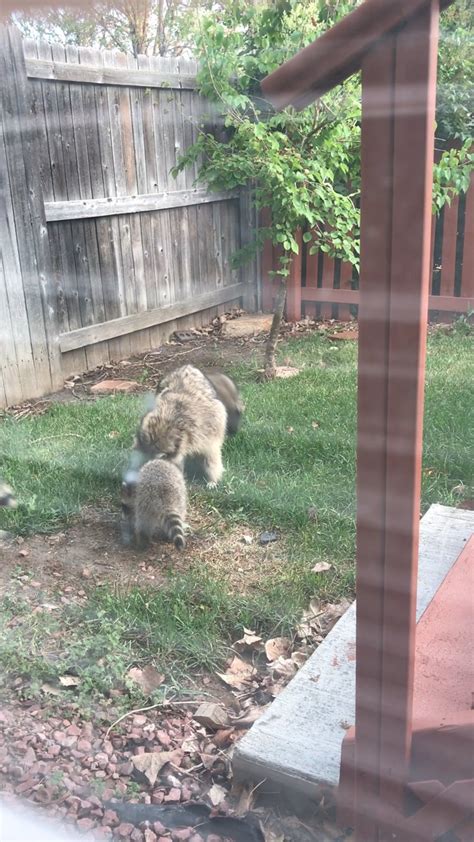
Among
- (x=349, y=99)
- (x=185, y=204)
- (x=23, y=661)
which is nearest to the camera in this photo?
(x=349, y=99)

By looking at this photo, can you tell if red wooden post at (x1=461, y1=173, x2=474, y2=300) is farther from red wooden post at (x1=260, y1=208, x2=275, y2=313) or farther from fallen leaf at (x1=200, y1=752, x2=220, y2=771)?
fallen leaf at (x1=200, y1=752, x2=220, y2=771)

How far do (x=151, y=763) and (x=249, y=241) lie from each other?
2.94 ft

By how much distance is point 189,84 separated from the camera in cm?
101

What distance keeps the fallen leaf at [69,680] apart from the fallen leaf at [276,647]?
0.34m

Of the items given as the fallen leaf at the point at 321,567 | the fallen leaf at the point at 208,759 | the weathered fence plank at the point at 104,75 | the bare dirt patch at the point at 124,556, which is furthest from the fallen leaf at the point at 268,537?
the weathered fence plank at the point at 104,75

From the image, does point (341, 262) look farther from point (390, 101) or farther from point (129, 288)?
point (129, 288)

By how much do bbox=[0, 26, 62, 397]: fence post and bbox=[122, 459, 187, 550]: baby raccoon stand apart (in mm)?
313

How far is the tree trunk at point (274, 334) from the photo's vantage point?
122cm

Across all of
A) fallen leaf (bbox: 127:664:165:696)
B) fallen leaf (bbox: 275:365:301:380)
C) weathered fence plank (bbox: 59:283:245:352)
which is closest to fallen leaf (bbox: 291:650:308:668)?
fallen leaf (bbox: 127:664:165:696)

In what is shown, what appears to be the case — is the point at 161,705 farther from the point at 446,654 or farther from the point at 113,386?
the point at 113,386

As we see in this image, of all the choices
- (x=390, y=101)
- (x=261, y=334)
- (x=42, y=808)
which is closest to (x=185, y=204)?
(x=261, y=334)

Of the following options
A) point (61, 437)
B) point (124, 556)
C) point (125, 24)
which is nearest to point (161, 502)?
point (124, 556)

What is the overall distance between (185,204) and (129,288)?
227mm

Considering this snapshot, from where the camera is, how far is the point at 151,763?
1.07 m
